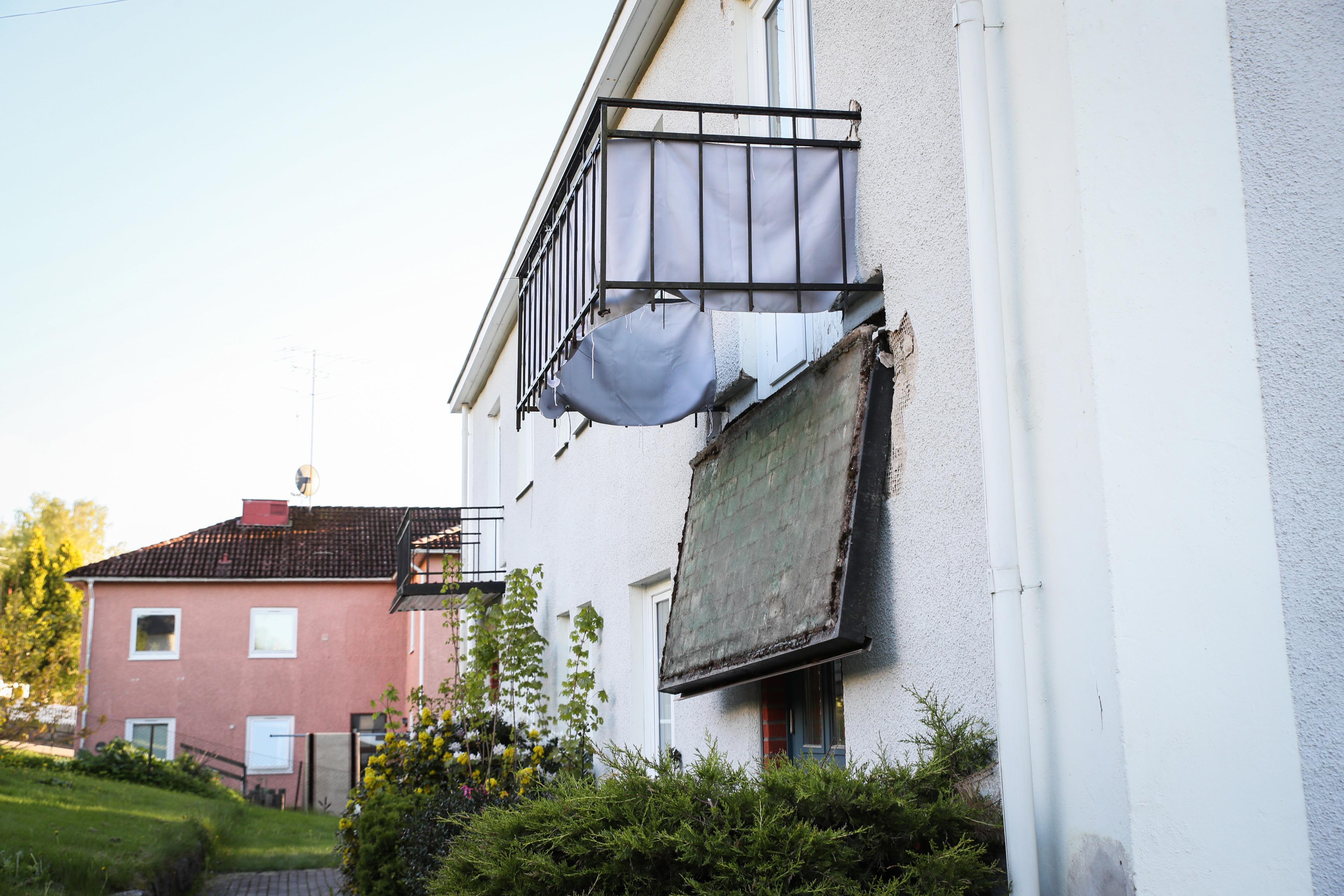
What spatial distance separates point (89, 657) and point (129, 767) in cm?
871

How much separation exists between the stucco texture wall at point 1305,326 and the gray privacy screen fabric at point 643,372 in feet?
9.76

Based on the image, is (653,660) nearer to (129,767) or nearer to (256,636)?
(129,767)

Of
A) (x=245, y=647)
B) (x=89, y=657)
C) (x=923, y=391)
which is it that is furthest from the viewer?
(x=245, y=647)

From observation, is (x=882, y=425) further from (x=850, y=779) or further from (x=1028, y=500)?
(x=850, y=779)

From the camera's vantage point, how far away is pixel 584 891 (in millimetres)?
3334

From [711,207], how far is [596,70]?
423 centimetres

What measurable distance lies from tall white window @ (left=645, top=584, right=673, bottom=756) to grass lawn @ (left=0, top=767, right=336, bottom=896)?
390 cm

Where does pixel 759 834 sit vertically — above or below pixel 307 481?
below

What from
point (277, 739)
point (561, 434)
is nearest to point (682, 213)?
point (561, 434)

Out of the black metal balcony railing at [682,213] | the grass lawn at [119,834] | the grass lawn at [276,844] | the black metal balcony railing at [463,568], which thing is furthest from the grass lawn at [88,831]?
the black metal balcony railing at [682,213]

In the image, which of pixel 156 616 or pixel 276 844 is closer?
pixel 276 844

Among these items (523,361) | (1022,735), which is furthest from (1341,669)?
(523,361)

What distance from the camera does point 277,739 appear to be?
95.3 ft

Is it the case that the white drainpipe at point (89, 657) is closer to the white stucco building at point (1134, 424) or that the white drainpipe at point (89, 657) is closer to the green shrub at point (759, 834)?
the green shrub at point (759, 834)
